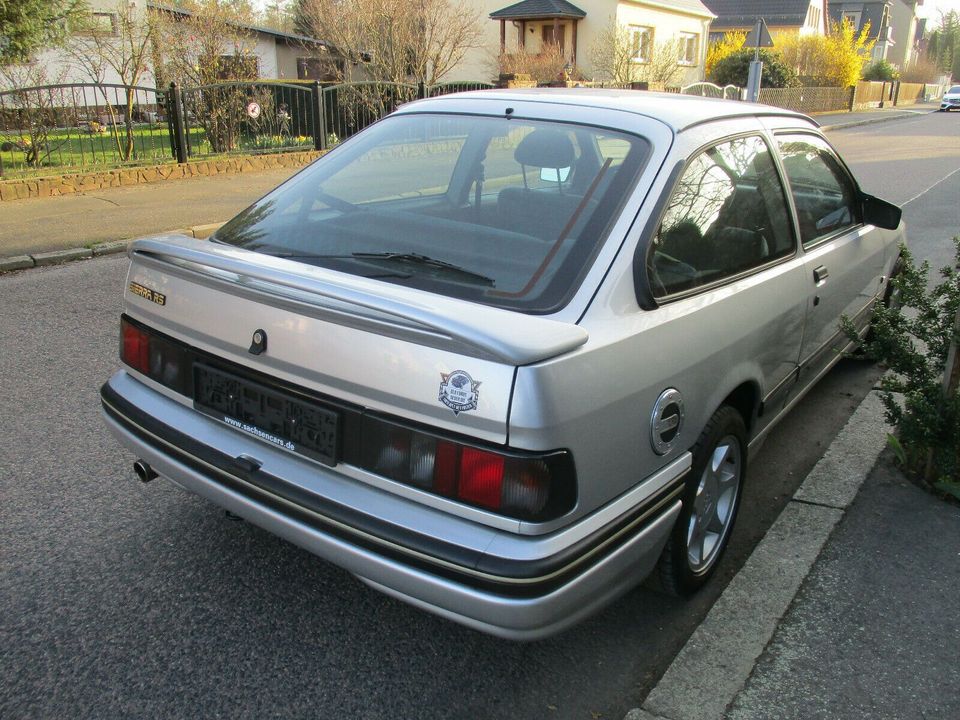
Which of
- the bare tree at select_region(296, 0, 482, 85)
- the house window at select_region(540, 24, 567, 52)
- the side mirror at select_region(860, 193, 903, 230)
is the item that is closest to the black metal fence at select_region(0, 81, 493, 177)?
the bare tree at select_region(296, 0, 482, 85)

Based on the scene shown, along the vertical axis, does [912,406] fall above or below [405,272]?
below

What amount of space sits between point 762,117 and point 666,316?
1.49 m

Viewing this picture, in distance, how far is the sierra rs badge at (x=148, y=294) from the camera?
2819 mm

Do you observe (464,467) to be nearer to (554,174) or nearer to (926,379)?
(554,174)

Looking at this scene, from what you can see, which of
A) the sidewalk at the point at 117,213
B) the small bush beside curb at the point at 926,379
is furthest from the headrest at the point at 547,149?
the sidewalk at the point at 117,213

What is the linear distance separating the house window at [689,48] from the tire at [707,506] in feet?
137

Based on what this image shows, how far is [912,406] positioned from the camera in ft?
12.1

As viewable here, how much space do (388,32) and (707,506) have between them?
20.2 meters

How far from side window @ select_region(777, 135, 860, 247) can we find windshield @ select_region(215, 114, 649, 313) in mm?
1279

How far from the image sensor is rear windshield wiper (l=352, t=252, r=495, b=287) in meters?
2.49

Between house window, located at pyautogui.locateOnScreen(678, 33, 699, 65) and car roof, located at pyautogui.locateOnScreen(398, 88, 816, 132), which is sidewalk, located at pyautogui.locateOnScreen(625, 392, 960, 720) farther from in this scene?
house window, located at pyautogui.locateOnScreen(678, 33, 699, 65)

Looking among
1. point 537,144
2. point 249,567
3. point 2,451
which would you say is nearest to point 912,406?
point 537,144

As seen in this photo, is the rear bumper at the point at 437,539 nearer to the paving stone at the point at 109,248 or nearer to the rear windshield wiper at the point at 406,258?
the rear windshield wiper at the point at 406,258

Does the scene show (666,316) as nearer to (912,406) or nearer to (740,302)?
(740,302)
